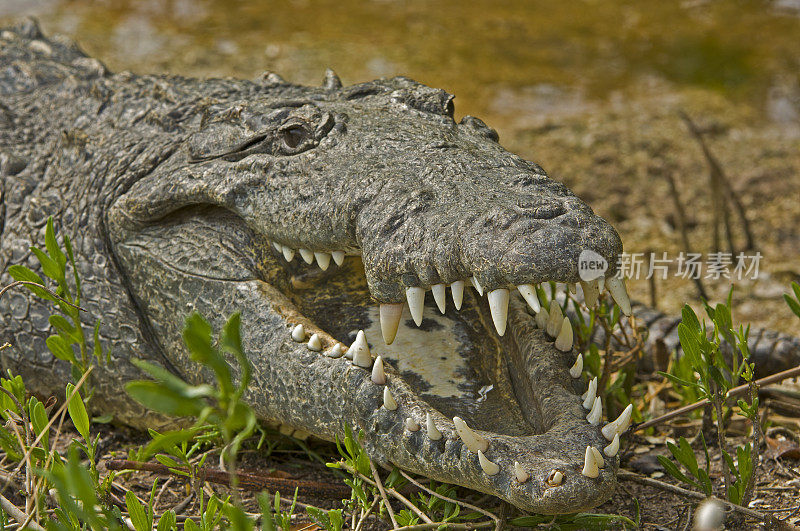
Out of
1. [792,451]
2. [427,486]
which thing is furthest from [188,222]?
[792,451]

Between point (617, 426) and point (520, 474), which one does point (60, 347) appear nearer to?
point (520, 474)

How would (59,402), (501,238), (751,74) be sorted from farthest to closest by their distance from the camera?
(751,74) → (59,402) → (501,238)

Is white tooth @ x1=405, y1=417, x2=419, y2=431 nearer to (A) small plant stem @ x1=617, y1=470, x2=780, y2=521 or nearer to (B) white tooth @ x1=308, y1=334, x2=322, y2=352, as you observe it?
(B) white tooth @ x1=308, y1=334, x2=322, y2=352

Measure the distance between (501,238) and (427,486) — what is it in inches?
32.6

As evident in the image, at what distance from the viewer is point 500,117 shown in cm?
709

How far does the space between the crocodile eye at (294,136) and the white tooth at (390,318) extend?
0.68 meters

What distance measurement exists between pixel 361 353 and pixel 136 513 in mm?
703

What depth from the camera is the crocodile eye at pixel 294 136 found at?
107 inches

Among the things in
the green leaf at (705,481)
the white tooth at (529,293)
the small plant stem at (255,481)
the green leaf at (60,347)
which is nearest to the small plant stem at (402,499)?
the small plant stem at (255,481)

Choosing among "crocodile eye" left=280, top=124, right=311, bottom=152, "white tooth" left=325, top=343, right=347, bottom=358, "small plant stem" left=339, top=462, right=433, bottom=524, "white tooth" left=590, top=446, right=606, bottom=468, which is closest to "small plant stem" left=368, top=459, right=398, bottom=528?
"small plant stem" left=339, top=462, right=433, bottom=524

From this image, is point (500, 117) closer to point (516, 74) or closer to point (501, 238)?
point (516, 74)

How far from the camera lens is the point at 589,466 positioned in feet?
6.83

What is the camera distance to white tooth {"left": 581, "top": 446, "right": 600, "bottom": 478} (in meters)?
2.08

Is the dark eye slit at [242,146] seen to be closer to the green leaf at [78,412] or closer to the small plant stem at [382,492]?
the green leaf at [78,412]
